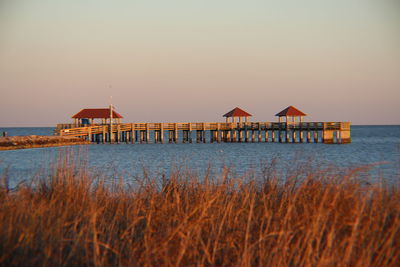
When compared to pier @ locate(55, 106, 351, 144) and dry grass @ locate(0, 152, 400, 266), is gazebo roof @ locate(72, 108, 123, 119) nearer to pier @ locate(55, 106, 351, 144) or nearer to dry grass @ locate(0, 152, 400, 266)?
pier @ locate(55, 106, 351, 144)

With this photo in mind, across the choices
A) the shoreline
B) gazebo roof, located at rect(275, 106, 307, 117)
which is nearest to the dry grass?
the shoreline

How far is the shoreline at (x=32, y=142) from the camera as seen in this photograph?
46.3m

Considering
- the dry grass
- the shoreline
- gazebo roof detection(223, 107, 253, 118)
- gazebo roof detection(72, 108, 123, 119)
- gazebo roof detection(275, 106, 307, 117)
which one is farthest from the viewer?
gazebo roof detection(72, 108, 123, 119)

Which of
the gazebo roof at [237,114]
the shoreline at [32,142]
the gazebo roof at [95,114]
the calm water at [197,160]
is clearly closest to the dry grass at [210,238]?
the calm water at [197,160]

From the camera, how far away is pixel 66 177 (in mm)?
6953

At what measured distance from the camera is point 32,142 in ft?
160

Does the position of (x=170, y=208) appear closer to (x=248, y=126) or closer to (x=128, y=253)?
(x=128, y=253)

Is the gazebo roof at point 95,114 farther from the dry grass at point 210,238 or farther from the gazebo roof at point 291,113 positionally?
the dry grass at point 210,238

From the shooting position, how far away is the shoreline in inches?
1825

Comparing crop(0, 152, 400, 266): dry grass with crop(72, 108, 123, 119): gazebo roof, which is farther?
crop(72, 108, 123, 119): gazebo roof

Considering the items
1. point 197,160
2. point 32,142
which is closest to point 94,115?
point 32,142

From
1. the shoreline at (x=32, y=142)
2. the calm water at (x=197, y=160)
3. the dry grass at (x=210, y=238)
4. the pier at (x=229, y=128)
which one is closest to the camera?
the dry grass at (x=210, y=238)

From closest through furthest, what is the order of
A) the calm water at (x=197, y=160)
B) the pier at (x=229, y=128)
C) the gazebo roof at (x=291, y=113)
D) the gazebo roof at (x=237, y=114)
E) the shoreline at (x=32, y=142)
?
the calm water at (x=197, y=160) < the shoreline at (x=32, y=142) < the pier at (x=229, y=128) < the gazebo roof at (x=291, y=113) < the gazebo roof at (x=237, y=114)

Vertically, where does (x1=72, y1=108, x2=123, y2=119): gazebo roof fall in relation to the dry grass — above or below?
above
